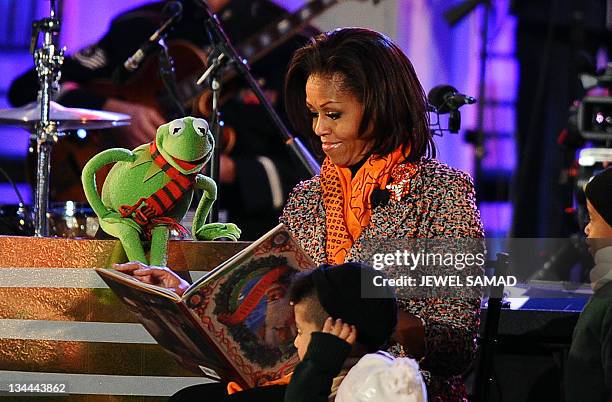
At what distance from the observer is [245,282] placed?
1783 millimetres

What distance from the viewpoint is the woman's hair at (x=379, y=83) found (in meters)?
2.09

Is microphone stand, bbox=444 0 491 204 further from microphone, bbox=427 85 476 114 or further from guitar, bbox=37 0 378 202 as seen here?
microphone, bbox=427 85 476 114

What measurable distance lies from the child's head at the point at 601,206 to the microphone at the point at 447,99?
0.48 metres

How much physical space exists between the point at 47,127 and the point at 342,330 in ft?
5.41

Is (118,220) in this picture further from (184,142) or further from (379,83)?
(379,83)

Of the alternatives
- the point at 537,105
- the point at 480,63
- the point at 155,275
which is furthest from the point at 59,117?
the point at 537,105

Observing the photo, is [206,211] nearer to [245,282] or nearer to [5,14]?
[245,282]

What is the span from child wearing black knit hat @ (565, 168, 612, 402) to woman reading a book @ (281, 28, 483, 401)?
30cm

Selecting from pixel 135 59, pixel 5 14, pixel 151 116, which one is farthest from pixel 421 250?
pixel 5 14

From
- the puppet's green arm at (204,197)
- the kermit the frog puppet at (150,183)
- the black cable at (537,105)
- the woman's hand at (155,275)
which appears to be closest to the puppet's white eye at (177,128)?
the kermit the frog puppet at (150,183)

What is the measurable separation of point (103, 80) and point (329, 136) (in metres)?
2.58

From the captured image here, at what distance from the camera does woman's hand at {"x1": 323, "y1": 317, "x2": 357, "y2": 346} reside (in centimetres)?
168

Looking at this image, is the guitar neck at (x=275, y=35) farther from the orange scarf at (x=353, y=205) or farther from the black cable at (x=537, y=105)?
the orange scarf at (x=353, y=205)

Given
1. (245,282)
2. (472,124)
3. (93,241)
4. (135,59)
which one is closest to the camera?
(245,282)
